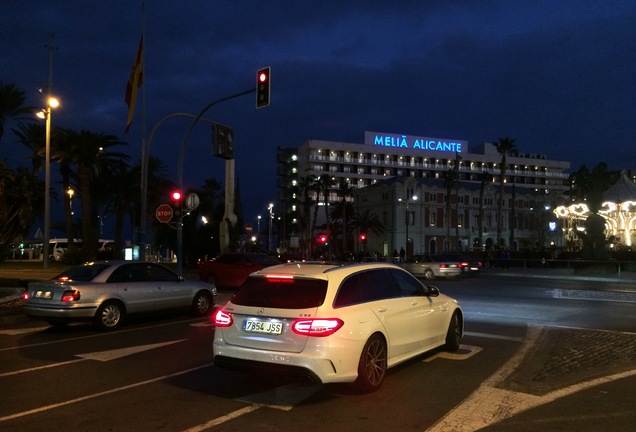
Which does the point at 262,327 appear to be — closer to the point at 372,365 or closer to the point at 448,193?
the point at 372,365

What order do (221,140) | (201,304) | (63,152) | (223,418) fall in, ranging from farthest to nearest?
1. (63,152)
2. (221,140)
3. (201,304)
4. (223,418)

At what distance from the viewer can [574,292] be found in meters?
21.9

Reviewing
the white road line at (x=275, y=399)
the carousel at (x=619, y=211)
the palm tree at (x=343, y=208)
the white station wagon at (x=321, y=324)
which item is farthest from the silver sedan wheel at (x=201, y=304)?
the palm tree at (x=343, y=208)

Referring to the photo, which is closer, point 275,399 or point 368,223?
point 275,399

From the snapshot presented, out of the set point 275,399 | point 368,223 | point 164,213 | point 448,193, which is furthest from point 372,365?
point 368,223

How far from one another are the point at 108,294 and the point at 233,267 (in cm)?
1041

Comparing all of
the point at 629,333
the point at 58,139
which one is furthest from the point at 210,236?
the point at 629,333

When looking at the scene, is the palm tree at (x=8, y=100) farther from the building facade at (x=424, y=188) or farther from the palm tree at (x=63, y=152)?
the building facade at (x=424, y=188)

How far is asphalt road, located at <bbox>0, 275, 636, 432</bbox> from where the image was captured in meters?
5.79

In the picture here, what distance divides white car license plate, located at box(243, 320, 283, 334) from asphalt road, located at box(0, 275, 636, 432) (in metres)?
0.80

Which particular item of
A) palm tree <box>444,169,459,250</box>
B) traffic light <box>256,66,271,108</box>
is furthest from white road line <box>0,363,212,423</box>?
palm tree <box>444,169,459,250</box>

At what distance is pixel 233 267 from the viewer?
22.0m

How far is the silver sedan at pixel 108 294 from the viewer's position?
11141 millimetres

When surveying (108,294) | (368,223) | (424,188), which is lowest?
(108,294)
